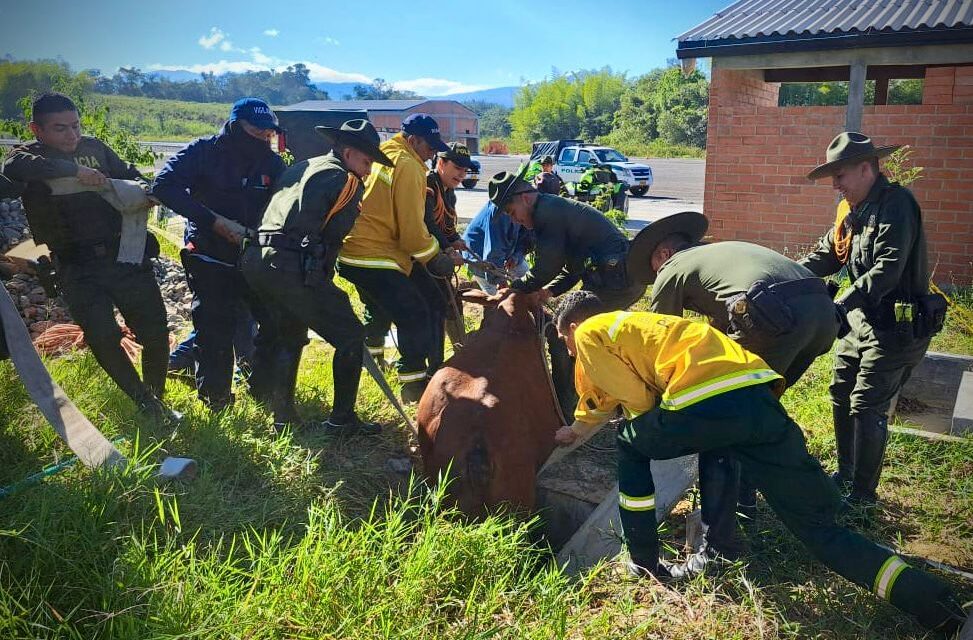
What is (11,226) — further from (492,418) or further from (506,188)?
(492,418)

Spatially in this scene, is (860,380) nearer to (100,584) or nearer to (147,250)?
(100,584)

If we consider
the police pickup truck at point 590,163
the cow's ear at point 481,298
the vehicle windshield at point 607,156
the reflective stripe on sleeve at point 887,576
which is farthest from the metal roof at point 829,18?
the vehicle windshield at point 607,156

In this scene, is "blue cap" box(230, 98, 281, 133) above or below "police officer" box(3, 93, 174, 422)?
above

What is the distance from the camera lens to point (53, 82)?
9.31 meters

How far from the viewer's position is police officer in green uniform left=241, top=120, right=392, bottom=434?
410 centimetres

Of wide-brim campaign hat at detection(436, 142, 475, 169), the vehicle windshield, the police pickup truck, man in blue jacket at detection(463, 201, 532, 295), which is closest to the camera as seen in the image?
wide-brim campaign hat at detection(436, 142, 475, 169)

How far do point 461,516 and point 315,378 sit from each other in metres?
2.35

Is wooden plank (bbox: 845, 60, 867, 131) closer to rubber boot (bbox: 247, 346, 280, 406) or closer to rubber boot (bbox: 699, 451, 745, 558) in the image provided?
rubber boot (bbox: 699, 451, 745, 558)

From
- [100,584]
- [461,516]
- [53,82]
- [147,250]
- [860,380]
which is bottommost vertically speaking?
[461,516]

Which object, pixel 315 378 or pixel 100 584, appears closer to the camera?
pixel 100 584

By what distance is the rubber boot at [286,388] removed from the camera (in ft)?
14.7

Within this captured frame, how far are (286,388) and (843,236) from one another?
333cm

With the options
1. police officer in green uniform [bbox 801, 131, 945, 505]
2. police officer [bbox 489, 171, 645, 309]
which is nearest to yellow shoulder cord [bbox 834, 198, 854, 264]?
police officer in green uniform [bbox 801, 131, 945, 505]

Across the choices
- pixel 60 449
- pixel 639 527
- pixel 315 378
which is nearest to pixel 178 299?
pixel 315 378
